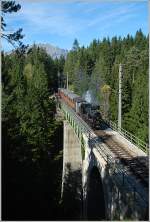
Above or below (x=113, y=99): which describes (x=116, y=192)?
below

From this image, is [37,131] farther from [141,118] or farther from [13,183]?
[13,183]

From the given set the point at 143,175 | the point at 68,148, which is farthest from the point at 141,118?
the point at 143,175

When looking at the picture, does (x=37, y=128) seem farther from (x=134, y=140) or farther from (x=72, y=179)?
(x=134, y=140)

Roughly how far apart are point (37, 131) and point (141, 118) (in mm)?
13432

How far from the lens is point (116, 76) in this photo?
81.6 m

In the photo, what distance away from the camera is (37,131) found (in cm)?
5412

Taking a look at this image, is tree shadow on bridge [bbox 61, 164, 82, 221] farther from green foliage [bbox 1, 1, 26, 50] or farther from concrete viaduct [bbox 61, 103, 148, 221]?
green foliage [bbox 1, 1, 26, 50]

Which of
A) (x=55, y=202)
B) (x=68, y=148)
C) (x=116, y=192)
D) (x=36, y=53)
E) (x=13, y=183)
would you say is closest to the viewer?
(x=116, y=192)

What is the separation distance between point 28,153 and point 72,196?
1163 centimetres

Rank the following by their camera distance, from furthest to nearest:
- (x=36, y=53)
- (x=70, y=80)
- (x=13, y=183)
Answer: (x=70, y=80)
(x=36, y=53)
(x=13, y=183)

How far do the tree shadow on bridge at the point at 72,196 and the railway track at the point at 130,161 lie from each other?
8.66 meters

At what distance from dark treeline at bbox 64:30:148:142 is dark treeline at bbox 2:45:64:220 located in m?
10.2

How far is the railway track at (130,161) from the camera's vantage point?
25217 mm

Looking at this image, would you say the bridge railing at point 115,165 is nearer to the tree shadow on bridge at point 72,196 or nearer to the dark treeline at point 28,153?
the dark treeline at point 28,153
